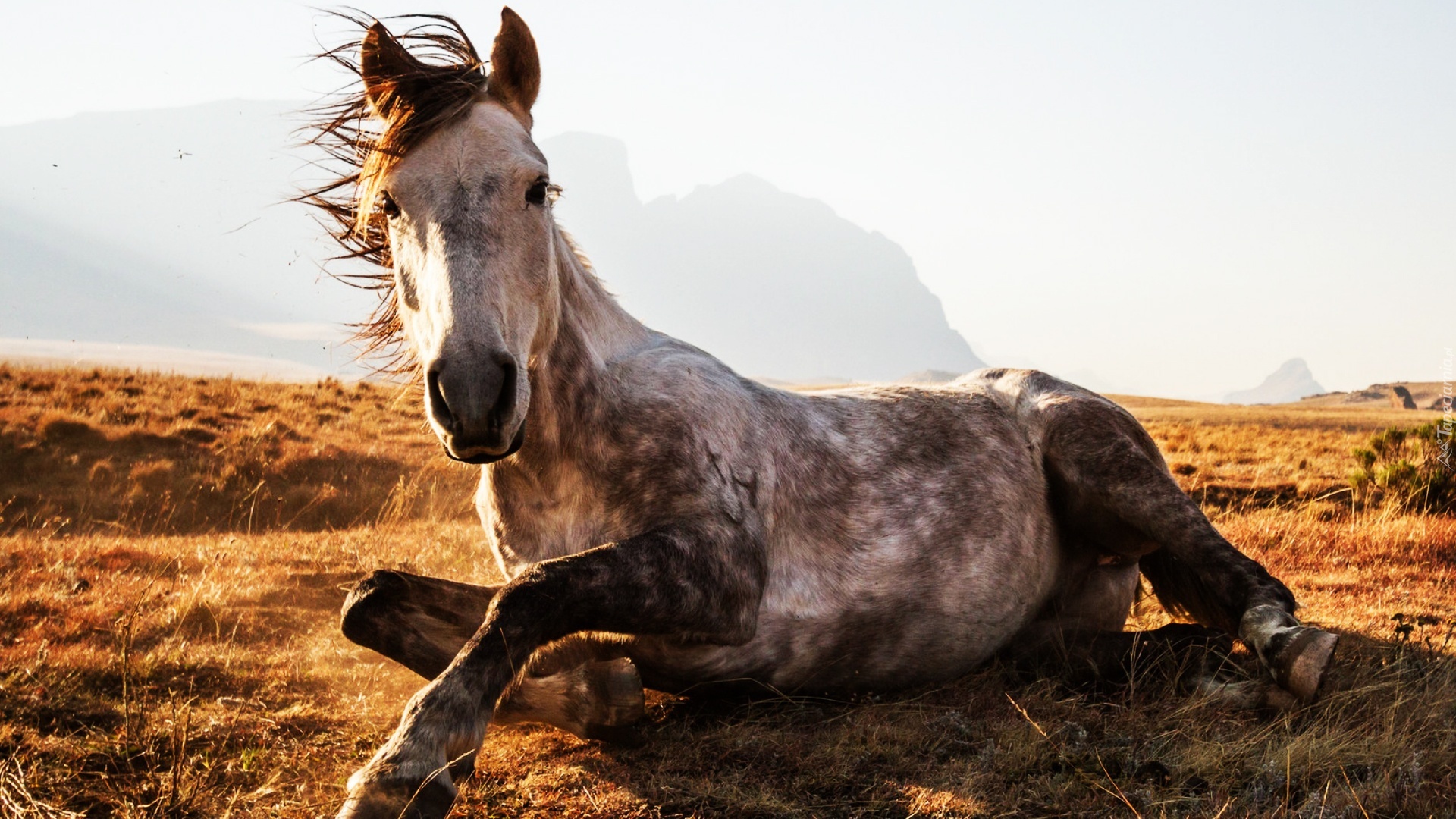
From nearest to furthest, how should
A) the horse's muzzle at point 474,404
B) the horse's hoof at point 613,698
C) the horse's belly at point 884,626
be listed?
1. the horse's muzzle at point 474,404
2. the horse's hoof at point 613,698
3. the horse's belly at point 884,626

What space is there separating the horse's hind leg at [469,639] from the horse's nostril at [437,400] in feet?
2.90

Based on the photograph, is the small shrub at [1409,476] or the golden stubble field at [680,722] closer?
the golden stubble field at [680,722]

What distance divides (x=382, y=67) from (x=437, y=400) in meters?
1.81

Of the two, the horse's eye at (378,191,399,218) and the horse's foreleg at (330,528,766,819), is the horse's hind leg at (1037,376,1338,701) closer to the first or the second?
the horse's foreleg at (330,528,766,819)

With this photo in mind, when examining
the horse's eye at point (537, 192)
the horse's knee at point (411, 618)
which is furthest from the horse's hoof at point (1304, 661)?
the horse's eye at point (537, 192)

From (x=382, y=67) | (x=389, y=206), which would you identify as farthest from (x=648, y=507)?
(x=382, y=67)

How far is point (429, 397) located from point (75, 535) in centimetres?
829

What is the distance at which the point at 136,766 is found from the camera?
3.02m

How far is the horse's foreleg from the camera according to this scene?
2.38m

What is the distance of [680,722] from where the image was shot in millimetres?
3564

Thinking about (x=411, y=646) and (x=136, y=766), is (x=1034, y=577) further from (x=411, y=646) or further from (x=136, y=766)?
(x=136, y=766)

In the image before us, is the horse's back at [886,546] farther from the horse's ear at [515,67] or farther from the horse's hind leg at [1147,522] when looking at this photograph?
the horse's ear at [515,67]

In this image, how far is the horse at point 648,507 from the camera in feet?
9.28

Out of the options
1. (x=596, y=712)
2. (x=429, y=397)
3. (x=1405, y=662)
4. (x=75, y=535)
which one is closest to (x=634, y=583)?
(x=596, y=712)
